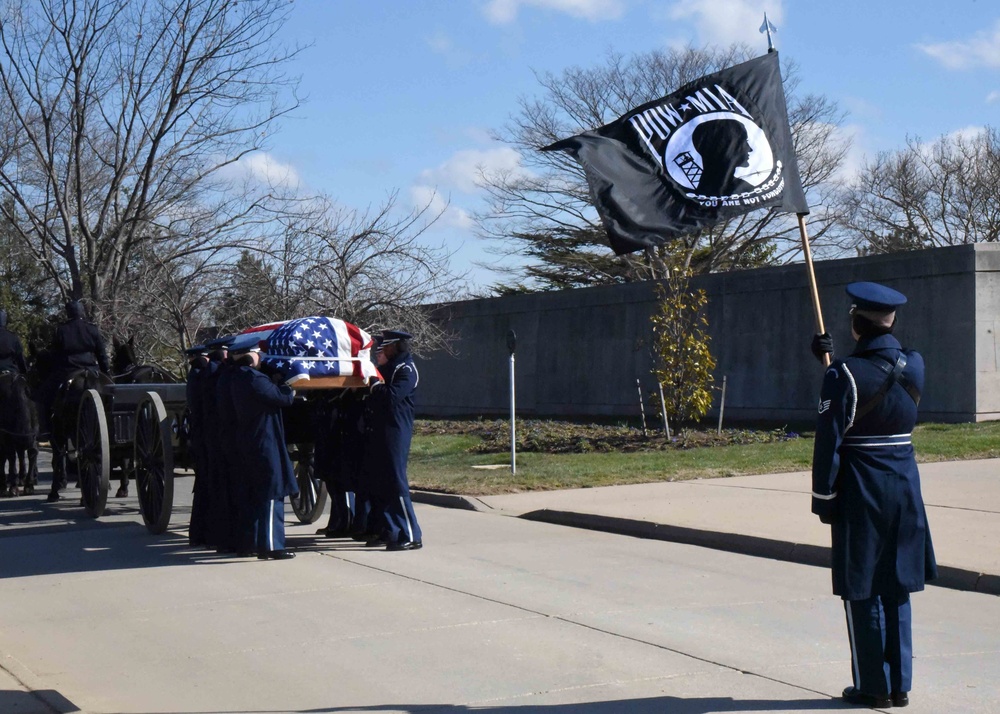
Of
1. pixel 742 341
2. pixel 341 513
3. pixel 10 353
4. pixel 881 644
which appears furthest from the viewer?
pixel 742 341

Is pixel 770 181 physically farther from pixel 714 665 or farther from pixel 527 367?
pixel 527 367

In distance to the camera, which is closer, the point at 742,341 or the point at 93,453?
the point at 93,453

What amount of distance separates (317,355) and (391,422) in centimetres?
82

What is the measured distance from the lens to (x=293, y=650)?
6434mm

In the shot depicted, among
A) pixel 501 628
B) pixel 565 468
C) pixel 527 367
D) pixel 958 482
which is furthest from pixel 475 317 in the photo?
pixel 501 628

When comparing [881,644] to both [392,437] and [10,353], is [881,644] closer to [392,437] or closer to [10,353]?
[392,437]

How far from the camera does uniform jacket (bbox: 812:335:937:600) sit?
530 centimetres

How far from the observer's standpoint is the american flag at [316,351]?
372 inches

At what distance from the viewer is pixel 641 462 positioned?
15242mm

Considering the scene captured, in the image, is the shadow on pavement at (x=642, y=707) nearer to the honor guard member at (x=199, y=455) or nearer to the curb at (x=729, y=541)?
the curb at (x=729, y=541)

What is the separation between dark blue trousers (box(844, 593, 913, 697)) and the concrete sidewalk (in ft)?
9.85

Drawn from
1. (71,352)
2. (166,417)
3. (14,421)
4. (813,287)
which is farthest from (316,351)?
(14,421)

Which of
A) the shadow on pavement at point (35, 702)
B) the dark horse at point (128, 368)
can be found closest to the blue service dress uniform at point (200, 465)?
the shadow on pavement at point (35, 702)

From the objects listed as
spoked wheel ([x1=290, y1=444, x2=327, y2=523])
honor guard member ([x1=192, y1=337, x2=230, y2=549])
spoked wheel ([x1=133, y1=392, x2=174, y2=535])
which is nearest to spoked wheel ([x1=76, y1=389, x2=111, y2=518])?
spoked wheel ([x1=133, y1=392, x2=174, y2=535])
